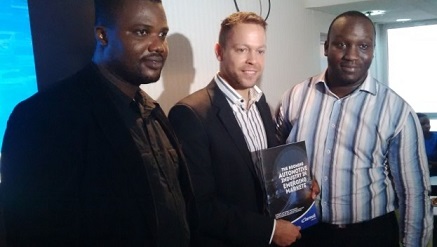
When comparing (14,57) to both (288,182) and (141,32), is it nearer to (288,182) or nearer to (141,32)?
(141,32)

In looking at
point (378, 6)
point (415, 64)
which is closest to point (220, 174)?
point (378, 6)

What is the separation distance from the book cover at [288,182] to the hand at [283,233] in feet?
0.10

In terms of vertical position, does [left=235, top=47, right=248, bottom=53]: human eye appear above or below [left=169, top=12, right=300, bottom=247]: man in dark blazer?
above

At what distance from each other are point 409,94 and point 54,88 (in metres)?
4.63

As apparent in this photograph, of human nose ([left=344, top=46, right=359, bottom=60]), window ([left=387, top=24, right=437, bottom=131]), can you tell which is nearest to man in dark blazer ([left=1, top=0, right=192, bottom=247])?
human nose ([left=344, top=46, right=359, bottom=60])

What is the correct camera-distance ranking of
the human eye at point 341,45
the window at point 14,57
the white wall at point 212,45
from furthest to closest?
the white wall at point 212,45, the human eye at point 341,45, the window at point 14,57

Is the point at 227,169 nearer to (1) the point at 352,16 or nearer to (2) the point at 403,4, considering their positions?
(1) the point at 352,16

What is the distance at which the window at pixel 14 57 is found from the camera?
2.88 feet

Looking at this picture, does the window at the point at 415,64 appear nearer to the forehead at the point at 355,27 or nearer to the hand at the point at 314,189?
the forehead at the point at 355,27

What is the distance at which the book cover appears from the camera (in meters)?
1.25

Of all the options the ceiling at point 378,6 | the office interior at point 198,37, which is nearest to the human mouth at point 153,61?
the office interior at point 198,37

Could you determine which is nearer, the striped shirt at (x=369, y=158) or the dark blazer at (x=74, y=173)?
the dark blazer at (x=74, y=173)

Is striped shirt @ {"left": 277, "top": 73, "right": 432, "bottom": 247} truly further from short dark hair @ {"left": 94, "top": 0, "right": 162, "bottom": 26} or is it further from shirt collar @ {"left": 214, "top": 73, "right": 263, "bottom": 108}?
short dark hair @ {"left": 94, "top": 0, "right": 162, "bottom": 26}

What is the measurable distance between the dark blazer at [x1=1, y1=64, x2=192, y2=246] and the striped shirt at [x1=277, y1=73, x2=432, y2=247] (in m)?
0.85
